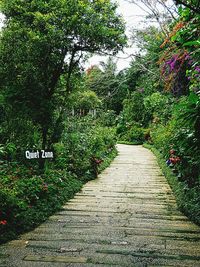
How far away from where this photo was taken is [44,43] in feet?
16.8

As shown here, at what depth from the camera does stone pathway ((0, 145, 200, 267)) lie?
2.63 meters

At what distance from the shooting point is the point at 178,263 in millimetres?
2564

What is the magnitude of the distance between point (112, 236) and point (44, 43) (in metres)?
3.31

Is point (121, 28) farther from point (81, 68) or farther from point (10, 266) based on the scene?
point (10, 266)

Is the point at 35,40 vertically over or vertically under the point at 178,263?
over

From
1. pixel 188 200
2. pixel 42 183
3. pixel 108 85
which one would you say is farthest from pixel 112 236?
pixel 108 85

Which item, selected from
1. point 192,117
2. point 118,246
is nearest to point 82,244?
point 118,246

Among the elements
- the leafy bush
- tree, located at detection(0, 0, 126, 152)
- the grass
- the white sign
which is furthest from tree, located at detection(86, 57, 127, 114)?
the white sign

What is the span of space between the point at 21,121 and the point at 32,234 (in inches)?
106

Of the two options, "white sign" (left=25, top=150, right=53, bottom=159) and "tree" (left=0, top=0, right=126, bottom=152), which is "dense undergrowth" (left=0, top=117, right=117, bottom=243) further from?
"tree" (left=0, top=0, right=126, bottom=152)

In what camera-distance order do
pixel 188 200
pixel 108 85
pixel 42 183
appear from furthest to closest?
pixel 108 85 → pixel 42 183 → pixel 188 200

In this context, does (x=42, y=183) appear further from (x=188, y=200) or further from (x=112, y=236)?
(x=188, y=200)

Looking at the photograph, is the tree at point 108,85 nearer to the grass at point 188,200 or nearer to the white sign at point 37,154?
the grass at point 188,200

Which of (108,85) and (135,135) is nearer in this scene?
(135,135)
